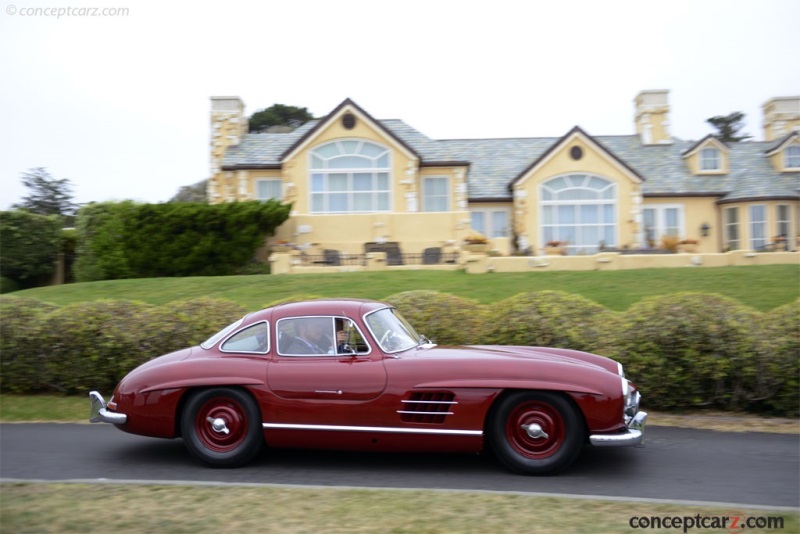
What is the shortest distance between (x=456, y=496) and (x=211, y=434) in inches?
92.2

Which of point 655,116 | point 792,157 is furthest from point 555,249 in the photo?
point 792,157

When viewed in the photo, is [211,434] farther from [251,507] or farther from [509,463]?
[509,463]

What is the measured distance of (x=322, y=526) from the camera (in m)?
4.53

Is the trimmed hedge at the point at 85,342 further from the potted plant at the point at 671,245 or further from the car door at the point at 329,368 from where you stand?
the potted plant at the point at 671,245

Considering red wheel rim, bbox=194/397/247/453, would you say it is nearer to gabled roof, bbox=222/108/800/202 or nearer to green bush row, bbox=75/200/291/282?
green bush row, bbox=75/200/291/282

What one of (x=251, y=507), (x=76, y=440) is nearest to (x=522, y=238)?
(x=76, y=440)

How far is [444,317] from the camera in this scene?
9164mm

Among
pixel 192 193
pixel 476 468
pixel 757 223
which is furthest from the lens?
pixel 192 193

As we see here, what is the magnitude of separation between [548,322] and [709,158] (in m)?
22.5

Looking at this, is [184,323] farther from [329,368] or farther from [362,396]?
[362,396]

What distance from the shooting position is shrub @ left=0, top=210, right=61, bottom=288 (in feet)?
67.8

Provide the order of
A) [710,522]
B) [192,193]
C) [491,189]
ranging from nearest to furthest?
[710,522], [491,189], [192,193]

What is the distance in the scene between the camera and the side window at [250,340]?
6.47 meters

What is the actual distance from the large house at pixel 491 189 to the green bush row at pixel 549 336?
1365cm
